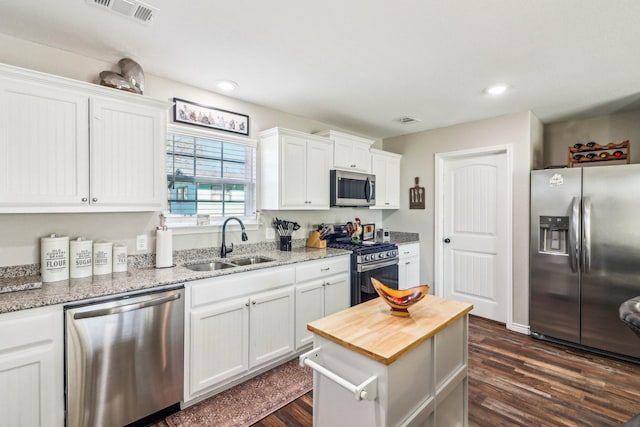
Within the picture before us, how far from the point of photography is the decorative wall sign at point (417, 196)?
437 cm

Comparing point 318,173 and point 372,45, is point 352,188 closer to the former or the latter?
point 318,173

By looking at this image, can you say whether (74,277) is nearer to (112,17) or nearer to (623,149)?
(112,17)

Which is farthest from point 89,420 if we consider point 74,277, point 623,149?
point 623,149

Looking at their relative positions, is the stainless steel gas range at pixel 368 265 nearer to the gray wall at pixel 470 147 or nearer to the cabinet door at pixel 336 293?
the cabinet door at pixel 336 293

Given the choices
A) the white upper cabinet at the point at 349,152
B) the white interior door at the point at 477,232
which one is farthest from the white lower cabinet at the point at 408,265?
the white upper cabinet at the point at 349,152

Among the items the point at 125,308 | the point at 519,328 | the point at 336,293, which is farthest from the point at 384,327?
the point at 519,328

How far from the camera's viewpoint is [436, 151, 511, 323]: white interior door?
3670 millimetres

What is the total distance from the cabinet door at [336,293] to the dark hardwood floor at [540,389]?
0.87 metres

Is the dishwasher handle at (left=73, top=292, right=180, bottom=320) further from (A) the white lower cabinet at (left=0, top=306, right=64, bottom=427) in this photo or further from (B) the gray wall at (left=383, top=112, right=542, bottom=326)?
(B) the gray wall at (left=383, top=112, right=542, bottom=326)

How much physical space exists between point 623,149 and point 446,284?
7.78ft

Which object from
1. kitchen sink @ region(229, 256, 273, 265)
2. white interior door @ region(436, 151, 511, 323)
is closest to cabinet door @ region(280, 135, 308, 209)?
kitchen sink @ region(229, 256, 273, 265)

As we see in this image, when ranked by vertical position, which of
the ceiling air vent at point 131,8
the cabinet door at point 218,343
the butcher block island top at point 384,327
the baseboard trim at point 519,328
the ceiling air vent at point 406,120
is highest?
the ceiling air vent at point 406,120

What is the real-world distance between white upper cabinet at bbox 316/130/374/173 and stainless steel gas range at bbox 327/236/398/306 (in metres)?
0.92

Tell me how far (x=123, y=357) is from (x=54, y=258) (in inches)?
30.7
